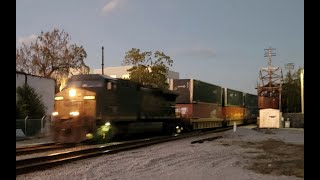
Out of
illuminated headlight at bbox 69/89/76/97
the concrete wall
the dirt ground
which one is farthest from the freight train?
the concrete wall

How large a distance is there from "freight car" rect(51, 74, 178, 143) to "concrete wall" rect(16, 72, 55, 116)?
496 inches

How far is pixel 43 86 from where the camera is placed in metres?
32.5

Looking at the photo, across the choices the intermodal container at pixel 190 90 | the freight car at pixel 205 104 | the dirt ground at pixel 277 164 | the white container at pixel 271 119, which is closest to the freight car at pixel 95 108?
the dirt ground at pixel 277 164

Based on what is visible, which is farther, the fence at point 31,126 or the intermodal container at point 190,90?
the intermodal container at point 190,90

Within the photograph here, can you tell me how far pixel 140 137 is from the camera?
22.8m

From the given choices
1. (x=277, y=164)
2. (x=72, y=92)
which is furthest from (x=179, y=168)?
(x=72, y=92)

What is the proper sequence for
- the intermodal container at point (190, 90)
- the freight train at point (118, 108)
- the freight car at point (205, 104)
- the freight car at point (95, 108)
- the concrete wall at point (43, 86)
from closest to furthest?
the freight car at point (95, 108) < the freight train at point (118, 108) < the freight car at point (205, 104) < the intermodal container at point (190, 90) < the concrete wall at point (43, 86)

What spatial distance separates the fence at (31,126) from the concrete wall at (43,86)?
18.9ft

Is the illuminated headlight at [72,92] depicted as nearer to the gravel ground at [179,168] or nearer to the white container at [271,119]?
the gravel ground at [179,168]

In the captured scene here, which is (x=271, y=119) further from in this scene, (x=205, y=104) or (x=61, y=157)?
(x=61, y=157)

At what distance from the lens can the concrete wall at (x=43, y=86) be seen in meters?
30.4

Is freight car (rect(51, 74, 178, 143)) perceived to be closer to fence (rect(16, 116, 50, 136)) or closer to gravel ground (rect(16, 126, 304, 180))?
gravel ground (rect(16, 126, 304, 180))

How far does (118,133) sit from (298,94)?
124 feet
